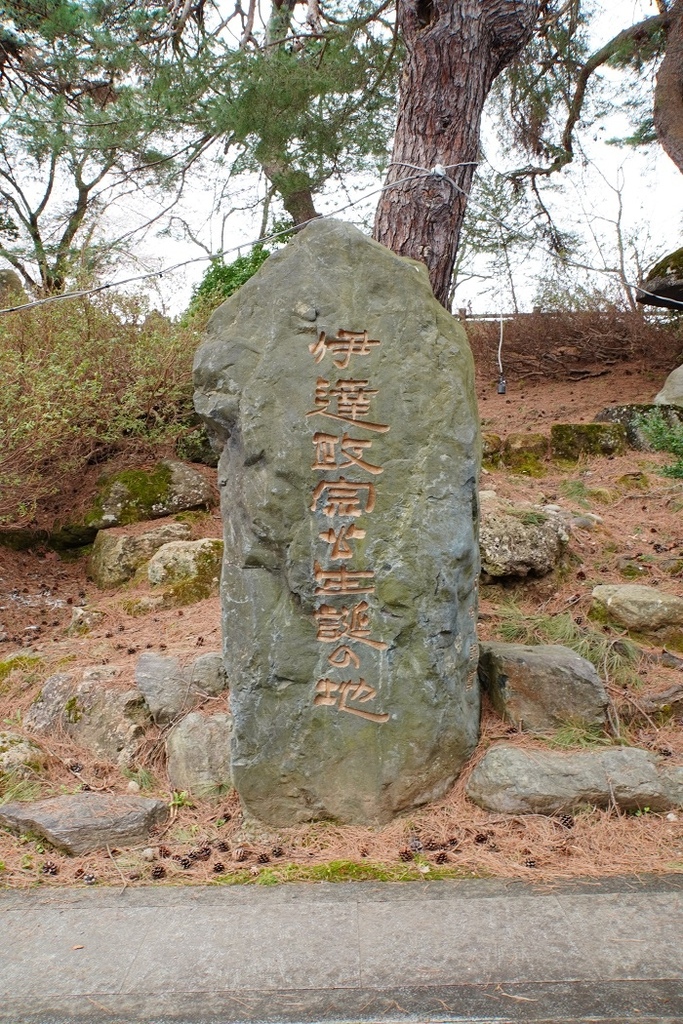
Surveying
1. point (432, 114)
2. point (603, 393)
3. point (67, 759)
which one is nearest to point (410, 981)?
point (67, 759)

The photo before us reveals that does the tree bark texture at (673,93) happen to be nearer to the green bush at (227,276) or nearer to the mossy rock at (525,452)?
the mossy rock at (525,452)

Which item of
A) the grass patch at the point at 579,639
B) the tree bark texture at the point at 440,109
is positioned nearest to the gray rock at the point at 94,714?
the grass patch at the point at 579,639

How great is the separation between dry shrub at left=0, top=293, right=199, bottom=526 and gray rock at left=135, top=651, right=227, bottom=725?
84.6 inches

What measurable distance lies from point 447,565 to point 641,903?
145 centimetres

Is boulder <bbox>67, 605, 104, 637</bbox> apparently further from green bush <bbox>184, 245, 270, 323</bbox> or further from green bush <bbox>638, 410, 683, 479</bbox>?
green bush <bbox>638, 410, 683, 479</bbox>

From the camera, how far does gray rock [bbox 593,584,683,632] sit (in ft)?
15.2

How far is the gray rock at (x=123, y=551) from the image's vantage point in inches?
249

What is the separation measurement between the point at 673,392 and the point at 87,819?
6918 millimetres

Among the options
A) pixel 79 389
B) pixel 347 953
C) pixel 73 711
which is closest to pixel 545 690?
pixel 347 953

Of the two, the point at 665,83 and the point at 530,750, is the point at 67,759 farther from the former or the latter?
the point at 665,83

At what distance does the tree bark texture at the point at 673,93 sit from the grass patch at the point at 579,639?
569 centimetres

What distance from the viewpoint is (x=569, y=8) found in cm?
867

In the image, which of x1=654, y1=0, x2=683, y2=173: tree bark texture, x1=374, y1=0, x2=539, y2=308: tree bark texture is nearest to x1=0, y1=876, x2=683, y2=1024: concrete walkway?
x1=374, y1=0, x2=539, y2=308: tree bark texture

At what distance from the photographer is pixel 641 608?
4.68 metres
